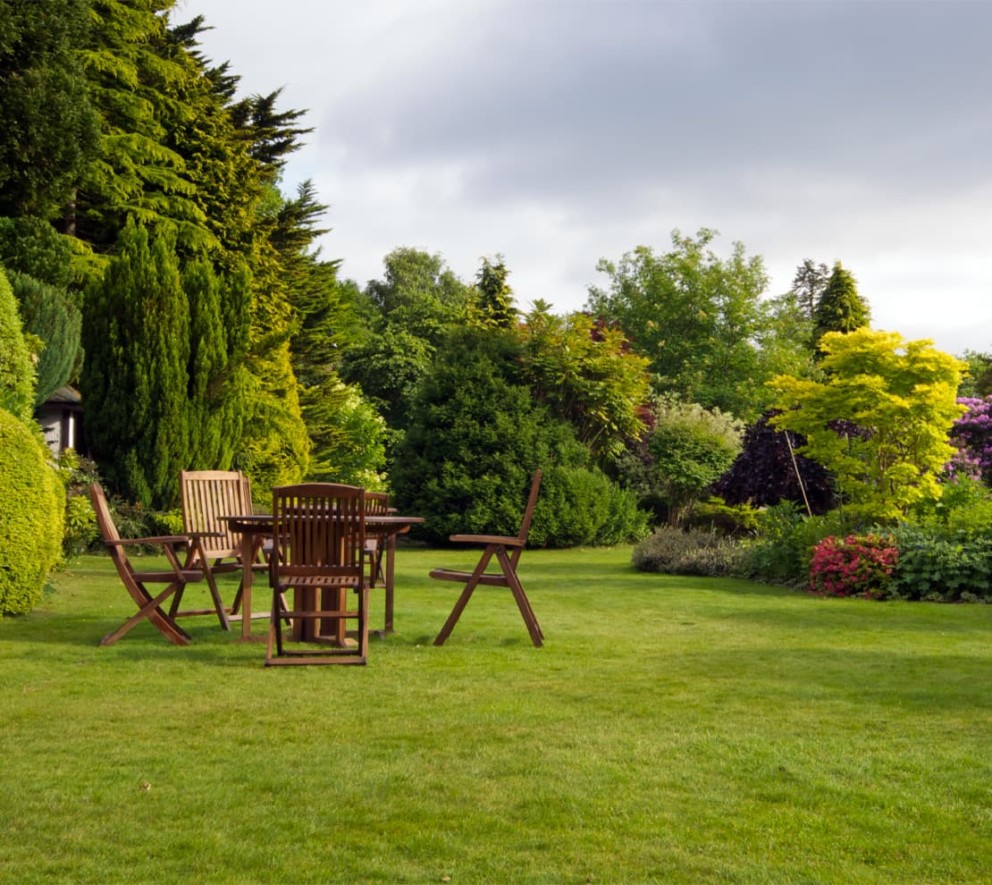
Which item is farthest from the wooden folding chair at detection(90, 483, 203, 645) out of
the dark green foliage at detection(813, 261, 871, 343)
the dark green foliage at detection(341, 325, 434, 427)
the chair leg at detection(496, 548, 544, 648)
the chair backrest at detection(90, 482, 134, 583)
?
the dark green foliage at detection(813, 261, 871, 343)

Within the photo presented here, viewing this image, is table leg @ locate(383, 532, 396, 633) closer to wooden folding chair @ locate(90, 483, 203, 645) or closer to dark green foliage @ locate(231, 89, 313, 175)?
wooden folding chair @ locate(90, 483, 203, 645)

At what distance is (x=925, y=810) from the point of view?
406cm

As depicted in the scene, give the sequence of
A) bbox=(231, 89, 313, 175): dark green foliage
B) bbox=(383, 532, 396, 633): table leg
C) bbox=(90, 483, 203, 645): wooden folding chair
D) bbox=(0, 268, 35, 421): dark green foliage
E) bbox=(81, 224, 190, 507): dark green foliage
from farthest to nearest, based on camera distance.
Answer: bbox=(231, 89, 313, 175): dark green foliage → bbox=(81, 224, 190, 507): dark green foliage → bbox=(0, 268, 35, 421): dark green foliage → bbox=(383, 532, 396, 633): table leg → bbox=(90, 483, 203, 645): wooden folding chair

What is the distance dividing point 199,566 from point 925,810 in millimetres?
6721

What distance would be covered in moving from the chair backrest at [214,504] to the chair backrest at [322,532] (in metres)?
1.43

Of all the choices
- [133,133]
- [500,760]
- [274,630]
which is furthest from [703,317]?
[500,760]

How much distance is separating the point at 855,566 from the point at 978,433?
11287 mm

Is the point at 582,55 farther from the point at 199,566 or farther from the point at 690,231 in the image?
the point at 690,231

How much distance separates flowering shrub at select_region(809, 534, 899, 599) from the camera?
1281cm

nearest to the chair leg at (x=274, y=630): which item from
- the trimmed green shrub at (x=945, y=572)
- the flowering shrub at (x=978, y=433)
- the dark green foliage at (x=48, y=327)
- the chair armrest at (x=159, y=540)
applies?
the chair armrest at (x=159, y=540)

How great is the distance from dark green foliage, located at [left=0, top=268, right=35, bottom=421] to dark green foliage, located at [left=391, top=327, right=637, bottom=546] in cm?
1132

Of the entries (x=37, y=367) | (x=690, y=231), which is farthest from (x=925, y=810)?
(x=690, y=231)

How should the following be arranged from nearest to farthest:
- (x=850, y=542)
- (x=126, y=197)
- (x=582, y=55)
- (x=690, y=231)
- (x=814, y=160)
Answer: (x=582, y=55)
(x=814, y=160)
(x=850, y=542)
(x=126, y=197)
(x=690, y=231)

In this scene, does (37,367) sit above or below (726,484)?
above
